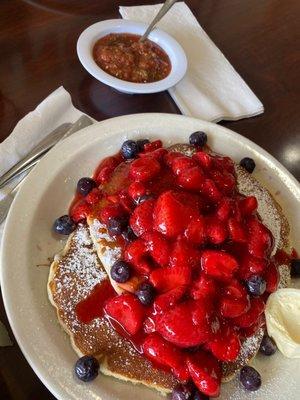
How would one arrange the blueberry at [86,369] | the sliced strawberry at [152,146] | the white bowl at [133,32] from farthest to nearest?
the white bowl at [133,32] → the sliced strawberry at [152,146] → the blueberry at [86,369]

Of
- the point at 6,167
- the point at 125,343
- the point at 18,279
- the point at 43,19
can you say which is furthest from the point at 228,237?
the point at 43,19

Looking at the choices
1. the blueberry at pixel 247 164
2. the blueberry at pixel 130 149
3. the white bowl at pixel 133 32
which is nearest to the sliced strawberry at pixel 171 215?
the blueberry at pixel 130 149

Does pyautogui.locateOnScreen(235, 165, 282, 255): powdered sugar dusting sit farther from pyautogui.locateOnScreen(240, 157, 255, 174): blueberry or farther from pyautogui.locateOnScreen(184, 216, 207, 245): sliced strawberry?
pyautogui.locateOnScreen(184, 216, 207, 245): sliced strawberry

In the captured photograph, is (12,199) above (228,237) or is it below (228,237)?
above

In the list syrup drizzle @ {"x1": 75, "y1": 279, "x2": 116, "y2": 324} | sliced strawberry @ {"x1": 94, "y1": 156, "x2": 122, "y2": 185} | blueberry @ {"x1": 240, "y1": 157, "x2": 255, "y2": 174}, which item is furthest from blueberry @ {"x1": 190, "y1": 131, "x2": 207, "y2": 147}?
syrup drizzle @ {"x1": 75, "y1": 279, "x2": 116, "y2": 324}

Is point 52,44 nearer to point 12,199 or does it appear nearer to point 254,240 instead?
point 12,199

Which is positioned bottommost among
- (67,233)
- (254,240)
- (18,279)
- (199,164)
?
(254,240)

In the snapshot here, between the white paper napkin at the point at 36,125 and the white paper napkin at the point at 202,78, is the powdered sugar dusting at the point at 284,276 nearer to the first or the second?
the white paper napkin at the point at 202,78
